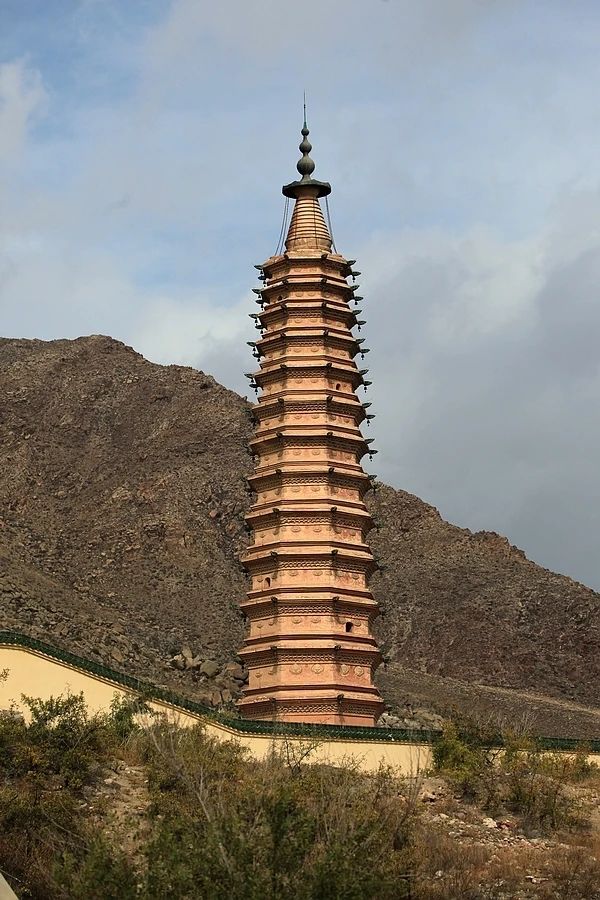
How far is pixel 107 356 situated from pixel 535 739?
307ft

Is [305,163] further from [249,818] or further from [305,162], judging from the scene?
[249,818]

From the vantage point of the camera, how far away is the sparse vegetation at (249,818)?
19.4 metres

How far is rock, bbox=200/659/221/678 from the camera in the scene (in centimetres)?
6375

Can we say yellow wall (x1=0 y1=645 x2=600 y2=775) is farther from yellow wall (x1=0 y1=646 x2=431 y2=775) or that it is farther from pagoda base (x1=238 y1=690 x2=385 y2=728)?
pagoda base (x1=238 y1=690 x2=385 y2=728)

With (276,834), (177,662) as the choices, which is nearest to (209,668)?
(177,662)

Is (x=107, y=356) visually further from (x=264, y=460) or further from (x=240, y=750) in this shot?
(x=240, y=750)

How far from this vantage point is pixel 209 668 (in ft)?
211

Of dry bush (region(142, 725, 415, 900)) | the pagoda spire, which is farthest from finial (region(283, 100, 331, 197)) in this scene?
dry bush (region(142, 725, 415, 900))

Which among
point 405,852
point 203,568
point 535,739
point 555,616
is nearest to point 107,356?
point 203,568

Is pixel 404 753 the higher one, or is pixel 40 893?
pixel 404 753

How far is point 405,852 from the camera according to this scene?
22453 mm

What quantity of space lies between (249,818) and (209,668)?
1702 inches

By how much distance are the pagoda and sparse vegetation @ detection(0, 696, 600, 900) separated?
14.7ft

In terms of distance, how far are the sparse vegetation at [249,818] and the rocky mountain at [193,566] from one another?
33621 millimetres
